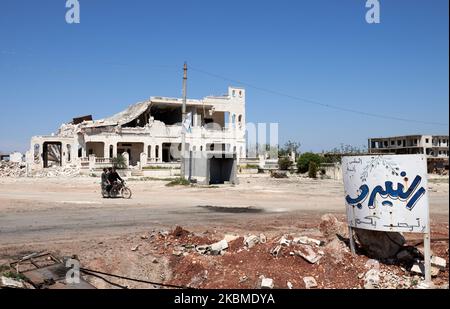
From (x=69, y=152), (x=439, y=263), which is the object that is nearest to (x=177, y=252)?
(x=439, y=263)

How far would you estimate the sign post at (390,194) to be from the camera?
6.55 meters

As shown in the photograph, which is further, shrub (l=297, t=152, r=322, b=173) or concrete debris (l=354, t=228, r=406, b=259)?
shrub (l=297, t=152, r=322, b=173)

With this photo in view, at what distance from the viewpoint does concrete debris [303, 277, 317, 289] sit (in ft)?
21.6

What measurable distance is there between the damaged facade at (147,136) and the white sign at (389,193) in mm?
39010

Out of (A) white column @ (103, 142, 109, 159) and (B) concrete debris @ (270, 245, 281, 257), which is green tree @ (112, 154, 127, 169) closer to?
(A) white column @ (103, 142, 109, 159)

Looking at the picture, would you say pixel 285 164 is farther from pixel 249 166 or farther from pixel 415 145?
pixel 415 145

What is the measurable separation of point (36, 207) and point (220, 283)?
40.2 feet

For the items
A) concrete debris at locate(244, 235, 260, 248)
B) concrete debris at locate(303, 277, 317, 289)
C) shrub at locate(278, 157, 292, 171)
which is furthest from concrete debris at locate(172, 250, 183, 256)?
shrub at locate(278, 157, 292, 171)

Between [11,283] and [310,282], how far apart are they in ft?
15.1

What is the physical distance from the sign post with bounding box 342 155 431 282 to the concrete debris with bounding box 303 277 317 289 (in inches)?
52.6

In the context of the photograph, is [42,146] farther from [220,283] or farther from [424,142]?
[424,142]

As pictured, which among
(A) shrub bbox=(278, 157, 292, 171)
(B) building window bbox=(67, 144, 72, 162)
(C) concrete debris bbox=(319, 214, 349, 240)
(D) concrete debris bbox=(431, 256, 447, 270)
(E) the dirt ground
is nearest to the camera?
(D) concrete debris bbox=(431, 256, 447, 270)

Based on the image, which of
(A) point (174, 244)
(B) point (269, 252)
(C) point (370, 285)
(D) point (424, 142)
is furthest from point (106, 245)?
(D) point (424, 142)
